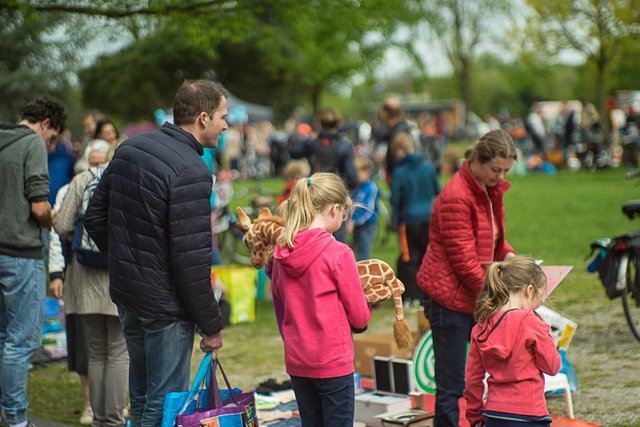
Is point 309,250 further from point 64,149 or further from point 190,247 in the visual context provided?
point 64,149

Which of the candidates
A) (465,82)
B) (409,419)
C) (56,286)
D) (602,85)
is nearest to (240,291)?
(56,286)

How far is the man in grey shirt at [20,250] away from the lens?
600cm

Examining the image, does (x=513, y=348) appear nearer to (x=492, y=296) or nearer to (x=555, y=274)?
(x=492, y=296)

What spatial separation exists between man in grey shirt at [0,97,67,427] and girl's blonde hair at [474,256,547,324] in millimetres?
3019

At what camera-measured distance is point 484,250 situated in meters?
5.35

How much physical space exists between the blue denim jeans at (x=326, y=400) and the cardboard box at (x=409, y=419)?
4.41 ft

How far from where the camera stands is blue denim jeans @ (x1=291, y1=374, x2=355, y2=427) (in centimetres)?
437

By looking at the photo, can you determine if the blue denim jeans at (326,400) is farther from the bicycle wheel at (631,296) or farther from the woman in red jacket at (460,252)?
the bicycle wheel at (631,296)

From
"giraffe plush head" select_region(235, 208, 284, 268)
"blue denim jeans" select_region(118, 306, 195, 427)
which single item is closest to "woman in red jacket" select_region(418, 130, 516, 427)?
"giraffe plush head" select_region(235, 208, 284, 268)

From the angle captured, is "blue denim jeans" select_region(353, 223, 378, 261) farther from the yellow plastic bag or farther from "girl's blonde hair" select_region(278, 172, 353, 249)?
"girl's blonde hair" select_region(278, 172, 353, 249)

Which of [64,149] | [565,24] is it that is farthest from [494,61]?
[64,149]

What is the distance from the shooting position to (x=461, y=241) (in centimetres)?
521

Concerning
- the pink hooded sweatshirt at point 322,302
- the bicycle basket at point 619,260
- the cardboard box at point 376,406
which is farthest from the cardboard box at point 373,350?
the pink hooded sweatshirt at point 322,302

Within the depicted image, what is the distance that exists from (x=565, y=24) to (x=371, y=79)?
1810 centimetres
